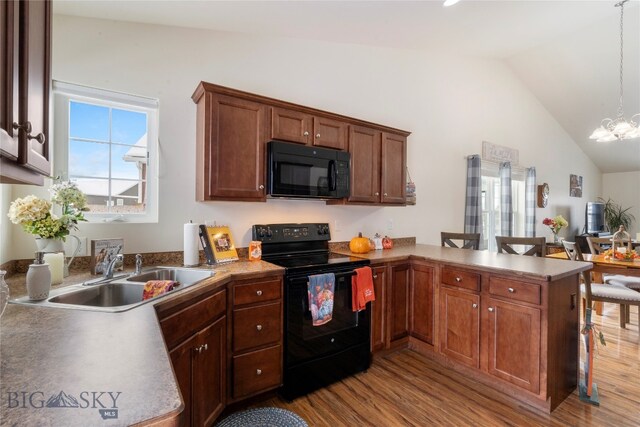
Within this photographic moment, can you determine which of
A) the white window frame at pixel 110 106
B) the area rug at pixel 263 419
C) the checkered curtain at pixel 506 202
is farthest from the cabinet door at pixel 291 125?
the checkered curtain at pixel 506 202

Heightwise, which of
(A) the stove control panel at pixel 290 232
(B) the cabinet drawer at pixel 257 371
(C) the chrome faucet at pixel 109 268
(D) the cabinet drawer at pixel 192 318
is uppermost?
(A) the stove control panel at pixel 290 232

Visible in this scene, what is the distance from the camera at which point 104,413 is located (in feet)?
1.81

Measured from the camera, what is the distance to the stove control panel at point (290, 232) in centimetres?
260

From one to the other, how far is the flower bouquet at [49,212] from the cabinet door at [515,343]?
2.84 meters

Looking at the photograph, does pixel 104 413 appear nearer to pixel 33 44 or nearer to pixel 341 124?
pixel 33 44

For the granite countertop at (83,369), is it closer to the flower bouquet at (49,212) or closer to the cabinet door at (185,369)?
the cabinet door at (185,369)

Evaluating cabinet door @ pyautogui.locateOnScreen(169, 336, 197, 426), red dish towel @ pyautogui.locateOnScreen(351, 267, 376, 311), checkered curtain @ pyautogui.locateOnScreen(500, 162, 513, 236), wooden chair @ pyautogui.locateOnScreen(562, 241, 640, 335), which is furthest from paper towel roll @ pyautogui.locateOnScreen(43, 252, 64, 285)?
checkered curtain @ pyautogui.locateOnScreen(500, 162, 513, 236)

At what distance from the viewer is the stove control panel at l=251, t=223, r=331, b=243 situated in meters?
2.60

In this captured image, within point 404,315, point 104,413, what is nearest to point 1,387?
point 104,413

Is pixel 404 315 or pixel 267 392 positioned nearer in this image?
pixel 267 392

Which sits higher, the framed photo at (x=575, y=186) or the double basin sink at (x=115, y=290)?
the framed photo at (x=575, y=186)

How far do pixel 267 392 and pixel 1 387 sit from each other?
1748mm

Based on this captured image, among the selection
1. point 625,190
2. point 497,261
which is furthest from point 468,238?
point 625,190

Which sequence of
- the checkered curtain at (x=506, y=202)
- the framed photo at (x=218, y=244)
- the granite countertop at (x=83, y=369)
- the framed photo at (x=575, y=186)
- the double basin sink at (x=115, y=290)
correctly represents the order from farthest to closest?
the framed photo at (x=575, y=186) → the checkered curtain at (x=506, y=202) → the framed photo at (x=218, y=244) → the double basin sink at (x=115, y=290) → the granite countertop at (x=83, y=369)
